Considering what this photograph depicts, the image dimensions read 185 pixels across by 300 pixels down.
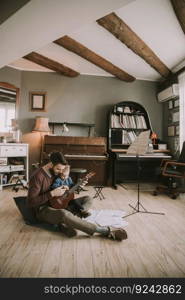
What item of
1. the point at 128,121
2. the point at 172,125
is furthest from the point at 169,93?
the point at 128,121

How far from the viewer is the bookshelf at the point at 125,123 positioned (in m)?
4.48

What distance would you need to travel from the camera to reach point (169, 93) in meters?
4.34

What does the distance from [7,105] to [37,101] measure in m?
0.69

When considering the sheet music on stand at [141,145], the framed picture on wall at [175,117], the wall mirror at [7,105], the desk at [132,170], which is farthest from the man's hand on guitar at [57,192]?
the framed picture on wall at [175,117]

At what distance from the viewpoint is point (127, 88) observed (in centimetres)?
492

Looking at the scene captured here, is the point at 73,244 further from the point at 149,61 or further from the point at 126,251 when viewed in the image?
the point at 149,61

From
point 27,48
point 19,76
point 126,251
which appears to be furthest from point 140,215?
point 19,76

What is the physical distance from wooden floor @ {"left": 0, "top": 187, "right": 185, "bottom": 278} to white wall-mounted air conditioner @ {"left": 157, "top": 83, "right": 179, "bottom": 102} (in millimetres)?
2855

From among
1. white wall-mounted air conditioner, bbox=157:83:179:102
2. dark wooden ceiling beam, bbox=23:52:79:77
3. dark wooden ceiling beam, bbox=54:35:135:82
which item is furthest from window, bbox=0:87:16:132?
white wall-mounted air conditioner, bbox=157:83:179:102

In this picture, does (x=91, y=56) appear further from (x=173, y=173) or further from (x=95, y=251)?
(x=95, y=251)

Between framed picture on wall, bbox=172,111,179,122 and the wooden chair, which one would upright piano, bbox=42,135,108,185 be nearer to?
the wooden chair

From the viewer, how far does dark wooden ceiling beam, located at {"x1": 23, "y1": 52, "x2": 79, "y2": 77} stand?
3885 millimetres

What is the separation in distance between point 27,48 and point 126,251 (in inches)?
97.6

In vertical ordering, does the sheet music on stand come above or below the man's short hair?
above
